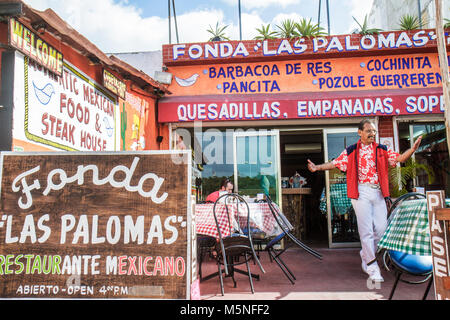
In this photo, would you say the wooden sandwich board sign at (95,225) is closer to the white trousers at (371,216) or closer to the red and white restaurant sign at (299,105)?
the white trousers at (371,216)

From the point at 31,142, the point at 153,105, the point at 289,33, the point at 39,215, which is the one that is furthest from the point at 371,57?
the point at 39,215

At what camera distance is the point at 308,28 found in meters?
6.24

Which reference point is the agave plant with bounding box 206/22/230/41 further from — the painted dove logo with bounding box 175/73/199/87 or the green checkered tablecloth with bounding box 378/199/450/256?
the green checkered tablecloth with bounding box 378/199/450/256

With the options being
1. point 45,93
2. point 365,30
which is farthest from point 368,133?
point 45,93

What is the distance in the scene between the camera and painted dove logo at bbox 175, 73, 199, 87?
6.45m

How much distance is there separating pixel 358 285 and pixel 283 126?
357 centimetres

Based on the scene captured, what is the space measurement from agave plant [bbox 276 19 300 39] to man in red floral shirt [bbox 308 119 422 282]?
9.93ft

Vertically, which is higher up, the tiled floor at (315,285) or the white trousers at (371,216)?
the white trousers at (371,216)

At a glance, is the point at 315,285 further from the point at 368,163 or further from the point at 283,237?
the point at 368,163

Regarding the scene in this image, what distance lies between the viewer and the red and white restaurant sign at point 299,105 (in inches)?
236

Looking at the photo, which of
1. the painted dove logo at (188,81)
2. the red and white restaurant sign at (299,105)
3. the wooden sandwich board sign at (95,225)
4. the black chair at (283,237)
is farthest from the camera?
the painted dove logo at (188,81)

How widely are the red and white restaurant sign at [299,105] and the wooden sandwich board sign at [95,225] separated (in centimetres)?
420

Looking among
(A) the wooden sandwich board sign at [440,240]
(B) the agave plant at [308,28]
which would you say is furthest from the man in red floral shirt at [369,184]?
(B) the agave plant at [308,28]

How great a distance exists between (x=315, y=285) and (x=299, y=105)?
134 inches
